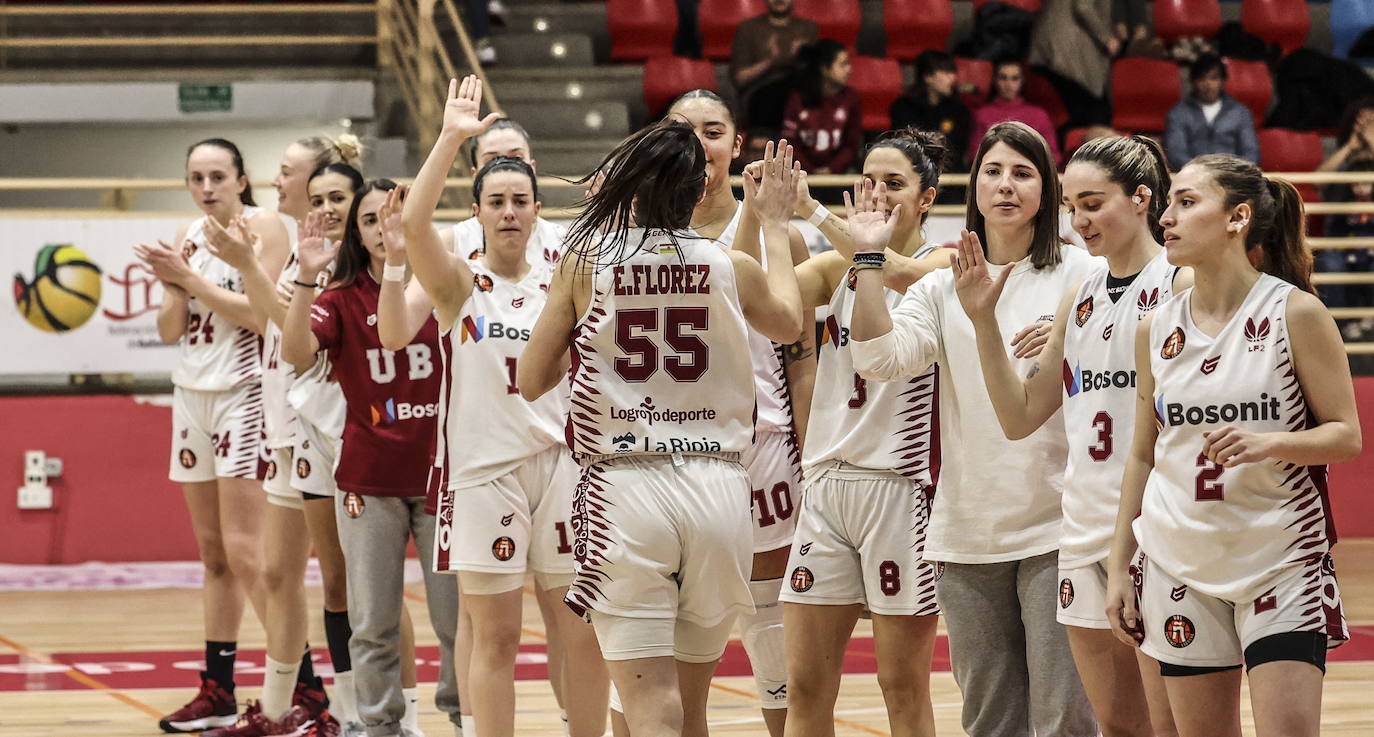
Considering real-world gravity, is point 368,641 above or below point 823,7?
below

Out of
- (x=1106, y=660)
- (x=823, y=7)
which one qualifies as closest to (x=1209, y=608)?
(x=1106, y=660)

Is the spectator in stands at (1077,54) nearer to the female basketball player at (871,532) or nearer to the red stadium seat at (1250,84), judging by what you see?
the red stadium seat at (1250,84)

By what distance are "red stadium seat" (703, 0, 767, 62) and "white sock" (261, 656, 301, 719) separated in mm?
8654

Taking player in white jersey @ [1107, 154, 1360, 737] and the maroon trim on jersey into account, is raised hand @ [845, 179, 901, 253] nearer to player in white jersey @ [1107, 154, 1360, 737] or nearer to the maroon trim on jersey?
player in white jersey @ [1107, 154, 1360, 737]

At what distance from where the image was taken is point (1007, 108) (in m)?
12.4

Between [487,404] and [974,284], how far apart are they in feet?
5.22

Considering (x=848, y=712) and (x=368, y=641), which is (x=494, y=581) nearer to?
(x=368, y=641)

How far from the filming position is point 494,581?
481 centimetres

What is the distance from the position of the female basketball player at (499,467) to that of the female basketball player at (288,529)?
3.32 feet

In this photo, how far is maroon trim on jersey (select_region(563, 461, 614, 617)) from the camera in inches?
148

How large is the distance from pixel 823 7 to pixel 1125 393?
10.0 metres

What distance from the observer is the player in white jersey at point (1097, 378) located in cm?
390


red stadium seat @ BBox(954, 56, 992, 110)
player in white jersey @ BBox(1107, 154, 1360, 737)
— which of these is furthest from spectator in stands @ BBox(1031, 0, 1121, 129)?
player in white jersey @ BBox(1107, 154, 1360, 737)

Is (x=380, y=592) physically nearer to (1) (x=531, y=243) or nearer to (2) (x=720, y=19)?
(1) (x=531, y=243)
